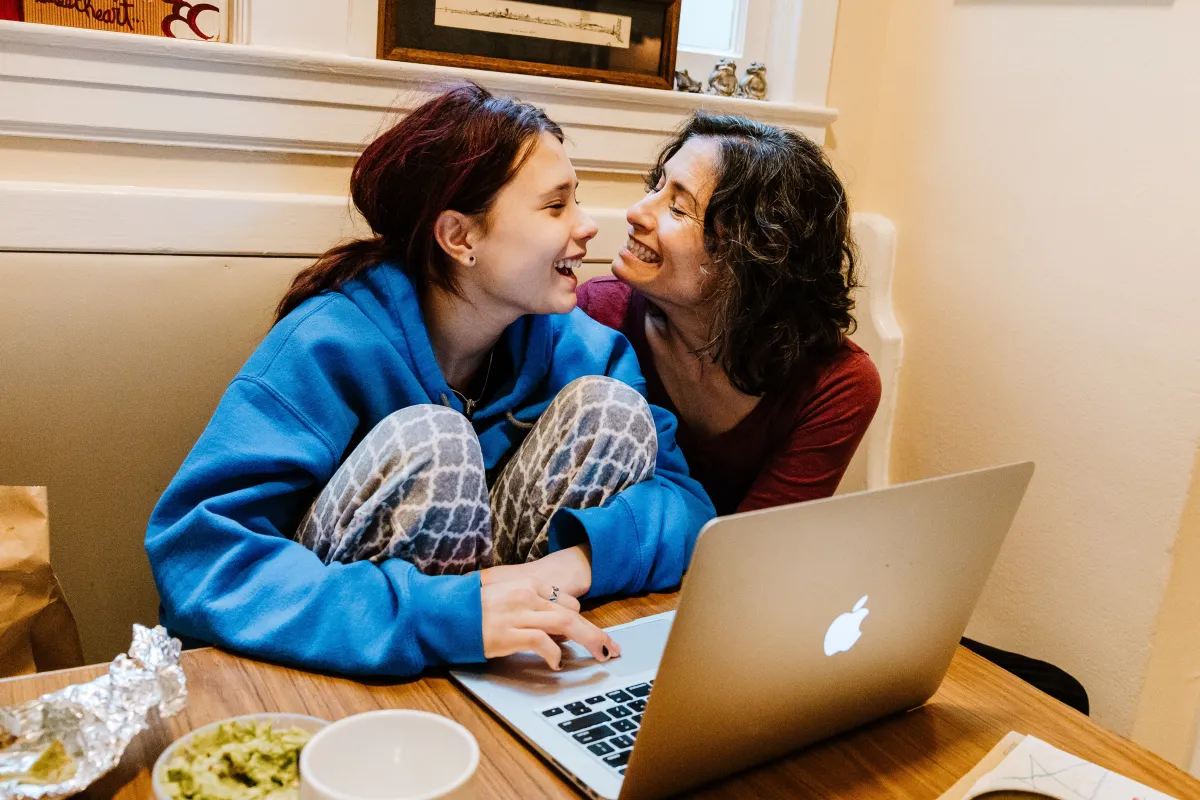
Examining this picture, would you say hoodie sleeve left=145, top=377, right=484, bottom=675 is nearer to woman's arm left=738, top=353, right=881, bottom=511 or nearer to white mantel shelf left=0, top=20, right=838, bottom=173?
white mantel shelf left=0, top=20, right=838, bottom=173

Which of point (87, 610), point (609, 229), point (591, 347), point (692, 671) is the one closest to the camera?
point (692, 671)

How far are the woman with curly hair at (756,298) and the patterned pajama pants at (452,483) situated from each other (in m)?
0.27

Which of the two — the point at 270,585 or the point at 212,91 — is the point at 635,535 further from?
the point at 212,91

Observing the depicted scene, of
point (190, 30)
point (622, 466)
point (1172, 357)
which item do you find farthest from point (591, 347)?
point (1172, 357)

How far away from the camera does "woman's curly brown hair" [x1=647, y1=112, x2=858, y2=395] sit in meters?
1.32

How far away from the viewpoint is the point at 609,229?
1.55 metres

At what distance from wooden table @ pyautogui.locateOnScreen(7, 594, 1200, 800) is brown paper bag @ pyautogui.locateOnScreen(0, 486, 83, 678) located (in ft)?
0.64

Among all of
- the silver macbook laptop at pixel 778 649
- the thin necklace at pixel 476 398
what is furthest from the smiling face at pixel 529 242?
the silver macbook laptop at pixel 778 649

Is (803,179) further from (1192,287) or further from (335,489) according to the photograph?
(335,489)

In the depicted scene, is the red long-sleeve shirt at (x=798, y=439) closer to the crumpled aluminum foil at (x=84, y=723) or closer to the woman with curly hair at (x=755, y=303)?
the woman with curly hair at (x=755, y=303)

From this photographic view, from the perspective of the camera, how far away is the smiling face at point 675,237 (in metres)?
1.33

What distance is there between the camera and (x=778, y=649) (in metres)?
0.71

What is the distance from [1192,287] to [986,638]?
642 millimetres

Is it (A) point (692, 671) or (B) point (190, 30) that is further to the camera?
(B) point (190, 30)
